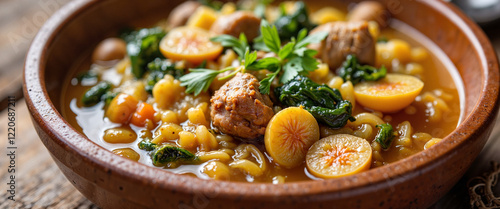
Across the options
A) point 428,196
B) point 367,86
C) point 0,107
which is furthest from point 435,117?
point 0,107

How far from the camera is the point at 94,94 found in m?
4.67

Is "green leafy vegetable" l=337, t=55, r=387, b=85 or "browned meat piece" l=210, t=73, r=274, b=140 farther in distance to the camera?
"green leafy vegetable" l=337, t=55, r=387, b=85

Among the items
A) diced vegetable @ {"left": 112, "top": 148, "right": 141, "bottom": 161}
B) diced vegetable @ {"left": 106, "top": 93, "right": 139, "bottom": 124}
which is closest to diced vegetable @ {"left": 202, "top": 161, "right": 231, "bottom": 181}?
diced vegetable @ {"left": 112, "top": 148, "right": 141, "bottom": 161}

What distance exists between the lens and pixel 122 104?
171 inches

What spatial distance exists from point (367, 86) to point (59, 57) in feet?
10.7

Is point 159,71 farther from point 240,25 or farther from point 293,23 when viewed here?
point 293,23

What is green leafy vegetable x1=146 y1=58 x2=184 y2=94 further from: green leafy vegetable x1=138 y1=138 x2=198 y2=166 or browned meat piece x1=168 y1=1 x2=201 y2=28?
green leafy vegetable x1=138 y1=138 x2=198 y2=166

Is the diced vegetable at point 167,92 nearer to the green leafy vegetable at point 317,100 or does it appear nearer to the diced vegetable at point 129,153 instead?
the diced vegetable at point 129,153

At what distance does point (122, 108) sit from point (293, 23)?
2.25 metres

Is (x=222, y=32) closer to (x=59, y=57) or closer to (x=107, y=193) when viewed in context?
(x=59, y=57)

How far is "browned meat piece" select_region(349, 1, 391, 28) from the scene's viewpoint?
5758mm

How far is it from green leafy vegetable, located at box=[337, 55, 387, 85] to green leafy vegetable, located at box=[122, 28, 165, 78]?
202 centimetres

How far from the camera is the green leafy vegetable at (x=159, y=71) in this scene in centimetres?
468

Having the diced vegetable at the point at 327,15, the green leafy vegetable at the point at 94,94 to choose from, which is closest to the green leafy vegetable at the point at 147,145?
the green leafy vegetable at the point at 94,94
